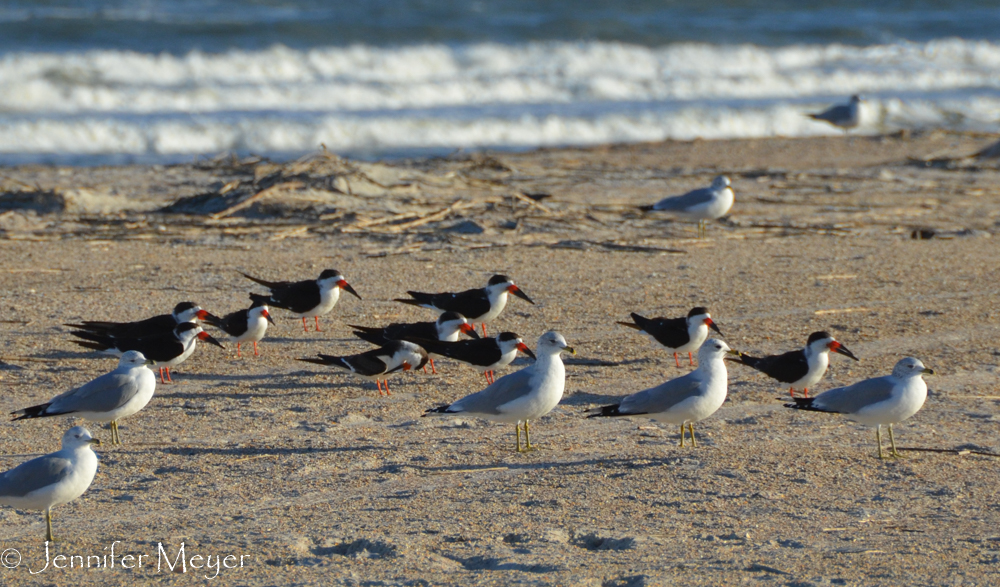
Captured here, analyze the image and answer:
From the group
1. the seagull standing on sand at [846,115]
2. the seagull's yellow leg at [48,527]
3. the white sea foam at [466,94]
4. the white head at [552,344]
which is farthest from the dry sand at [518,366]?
the seagull standing on sand at [846,115]

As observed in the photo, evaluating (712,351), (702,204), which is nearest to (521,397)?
(712,351)

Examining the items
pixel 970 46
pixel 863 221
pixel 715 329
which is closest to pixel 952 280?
pixel 863 221

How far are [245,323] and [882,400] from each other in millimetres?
4341

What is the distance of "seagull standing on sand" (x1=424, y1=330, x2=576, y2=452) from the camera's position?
6277 millimetres

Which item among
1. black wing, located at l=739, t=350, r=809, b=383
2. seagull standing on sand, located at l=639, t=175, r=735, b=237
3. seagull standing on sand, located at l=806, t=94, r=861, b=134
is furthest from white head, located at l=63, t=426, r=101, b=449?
seagull standing on sand, located at l=806, t=94, r=861, b=134

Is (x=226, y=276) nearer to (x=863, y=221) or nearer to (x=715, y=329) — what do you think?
(x=715, y=329)

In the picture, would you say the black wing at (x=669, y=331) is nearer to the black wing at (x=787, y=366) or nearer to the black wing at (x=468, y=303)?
the black wing at (x=787, y=366)

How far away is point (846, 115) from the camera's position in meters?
21.1

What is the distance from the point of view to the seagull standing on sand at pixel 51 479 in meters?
4.95

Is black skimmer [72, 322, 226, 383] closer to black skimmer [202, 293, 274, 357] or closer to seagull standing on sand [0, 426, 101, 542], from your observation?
black skimmer [202, 293, 274, 357]

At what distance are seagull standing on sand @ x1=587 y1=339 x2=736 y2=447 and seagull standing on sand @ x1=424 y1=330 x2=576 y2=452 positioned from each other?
0.31m

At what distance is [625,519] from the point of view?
535cm

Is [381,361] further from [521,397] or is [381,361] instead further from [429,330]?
[521,397]

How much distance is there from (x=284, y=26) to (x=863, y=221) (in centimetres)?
2070
